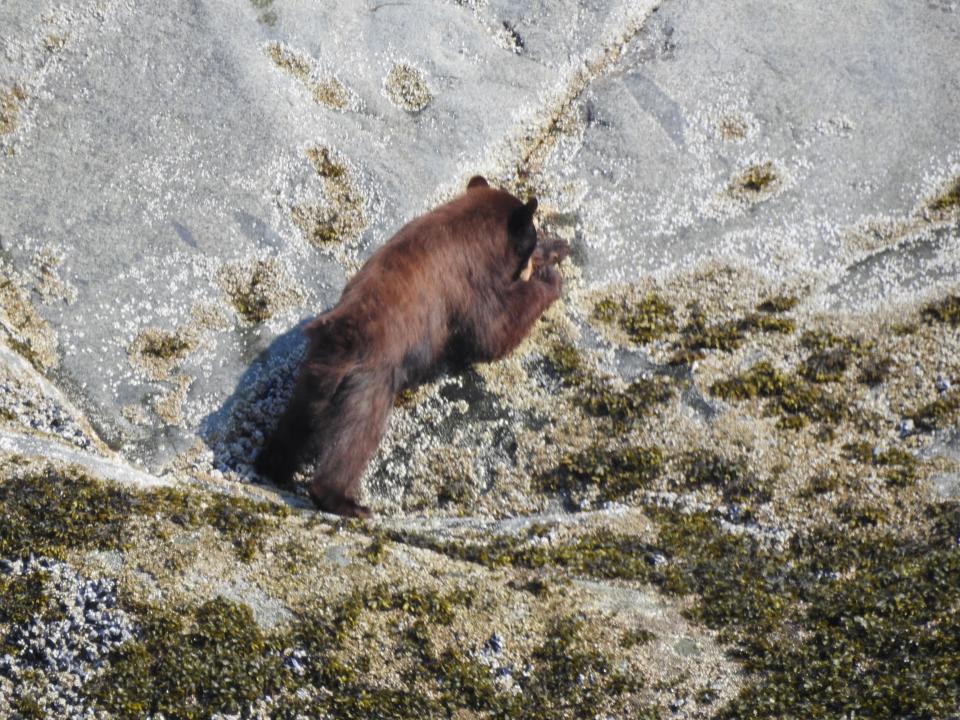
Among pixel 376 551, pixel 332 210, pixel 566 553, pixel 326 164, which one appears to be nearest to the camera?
pixel 376 551

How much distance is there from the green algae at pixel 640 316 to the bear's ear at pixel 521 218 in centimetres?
103

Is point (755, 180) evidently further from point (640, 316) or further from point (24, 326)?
point (24, 326)

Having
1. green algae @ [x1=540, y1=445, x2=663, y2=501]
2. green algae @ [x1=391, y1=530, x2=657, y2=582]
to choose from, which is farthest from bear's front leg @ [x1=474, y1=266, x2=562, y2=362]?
green algae @ [x1=391, y1=530, x2=657, y2=582]

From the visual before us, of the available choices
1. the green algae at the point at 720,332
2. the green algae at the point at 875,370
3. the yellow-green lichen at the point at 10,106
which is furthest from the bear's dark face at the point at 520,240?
the yellow-green lichen at the point at 10,106

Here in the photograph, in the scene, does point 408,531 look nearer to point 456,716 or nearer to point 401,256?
point 456,716

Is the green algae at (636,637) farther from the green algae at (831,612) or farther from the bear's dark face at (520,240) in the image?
the bear's dark face at (520,240)

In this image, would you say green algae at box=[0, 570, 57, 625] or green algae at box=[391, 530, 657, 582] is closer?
green algae at box=[0, 570, 57, 625]

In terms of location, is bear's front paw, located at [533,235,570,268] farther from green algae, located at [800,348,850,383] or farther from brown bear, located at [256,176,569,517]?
green algae, located at [800,348,850,383]

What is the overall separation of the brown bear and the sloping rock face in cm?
30

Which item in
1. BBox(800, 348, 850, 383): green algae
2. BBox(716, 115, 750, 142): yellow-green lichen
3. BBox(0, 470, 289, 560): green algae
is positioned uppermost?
BBox(716, 115, 750, 142): yellow-green lichen

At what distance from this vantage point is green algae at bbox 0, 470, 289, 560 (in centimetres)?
659

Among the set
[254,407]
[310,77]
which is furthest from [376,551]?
[310,77]

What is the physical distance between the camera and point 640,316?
9.74 m

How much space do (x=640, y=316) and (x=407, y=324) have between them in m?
2.27
